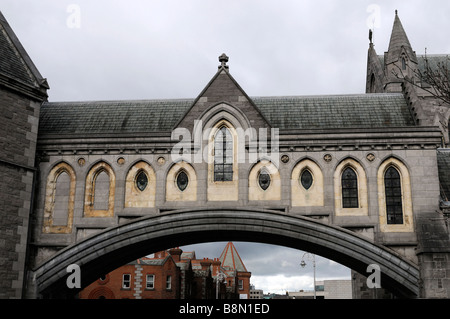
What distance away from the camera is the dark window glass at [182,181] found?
20453mm

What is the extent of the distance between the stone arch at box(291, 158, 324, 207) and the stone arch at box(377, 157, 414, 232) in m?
2.13

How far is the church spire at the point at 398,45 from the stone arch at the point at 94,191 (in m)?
27.7

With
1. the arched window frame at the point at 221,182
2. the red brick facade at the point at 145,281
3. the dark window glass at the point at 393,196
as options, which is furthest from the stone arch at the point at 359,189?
the red brick facade at the point at 145,281

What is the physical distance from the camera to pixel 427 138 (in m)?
19.7

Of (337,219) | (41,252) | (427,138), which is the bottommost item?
(41,252)

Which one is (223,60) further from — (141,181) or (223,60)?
(141,181)

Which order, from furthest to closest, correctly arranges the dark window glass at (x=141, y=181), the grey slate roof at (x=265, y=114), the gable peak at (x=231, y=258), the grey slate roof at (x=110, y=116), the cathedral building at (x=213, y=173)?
the gable peak at (x=231, y=258), the grey slate roof at (x=110, y=116), the grey slate roof at (x=265, y=114), the dark window glass at (x=141, y=181), the cathedral building at (x=213, y=173)

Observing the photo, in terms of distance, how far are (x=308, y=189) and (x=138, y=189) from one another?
21.1 feet

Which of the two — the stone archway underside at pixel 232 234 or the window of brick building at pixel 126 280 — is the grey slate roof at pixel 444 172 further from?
the window of brick building at pixel 126 280

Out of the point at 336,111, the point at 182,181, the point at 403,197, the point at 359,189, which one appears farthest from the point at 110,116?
the point at 403,197

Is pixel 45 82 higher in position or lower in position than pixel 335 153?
higher

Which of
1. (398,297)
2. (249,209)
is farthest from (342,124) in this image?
(398,297)
